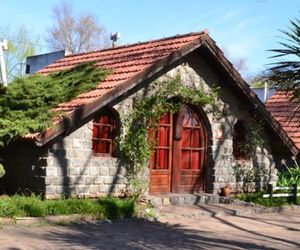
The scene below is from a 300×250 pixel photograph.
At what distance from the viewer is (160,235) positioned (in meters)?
10.8

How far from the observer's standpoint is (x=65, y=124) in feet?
40.0

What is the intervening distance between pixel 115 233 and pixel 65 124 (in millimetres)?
2810

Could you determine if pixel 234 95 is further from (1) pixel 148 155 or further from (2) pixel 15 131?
(2) pixel 15 131

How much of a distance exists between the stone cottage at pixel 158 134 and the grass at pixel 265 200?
2.21 feet

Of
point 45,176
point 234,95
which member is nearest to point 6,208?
point 45,176

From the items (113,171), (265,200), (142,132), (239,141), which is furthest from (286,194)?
(113,171)

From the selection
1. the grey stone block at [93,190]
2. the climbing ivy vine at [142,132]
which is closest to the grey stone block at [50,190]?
the grey stone block at [93,190]

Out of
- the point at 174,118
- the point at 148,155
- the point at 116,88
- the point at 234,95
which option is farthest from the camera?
the point at 234,95

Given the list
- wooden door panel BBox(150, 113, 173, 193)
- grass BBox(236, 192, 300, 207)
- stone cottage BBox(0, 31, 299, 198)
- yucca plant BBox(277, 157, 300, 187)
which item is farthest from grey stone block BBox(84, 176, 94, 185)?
yucca plant BBox(277, 157, 300, 187)

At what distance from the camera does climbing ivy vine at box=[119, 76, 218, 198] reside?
45.4 ft

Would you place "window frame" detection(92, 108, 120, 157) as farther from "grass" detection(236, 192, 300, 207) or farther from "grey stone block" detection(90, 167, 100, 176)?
"grass" detection(236, 192, 300, 207)

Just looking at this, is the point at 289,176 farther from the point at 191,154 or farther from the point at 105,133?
the point at 105,133

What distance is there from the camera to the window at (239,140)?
1708 centimetres

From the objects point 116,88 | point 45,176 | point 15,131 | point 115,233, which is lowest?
point 115,233
